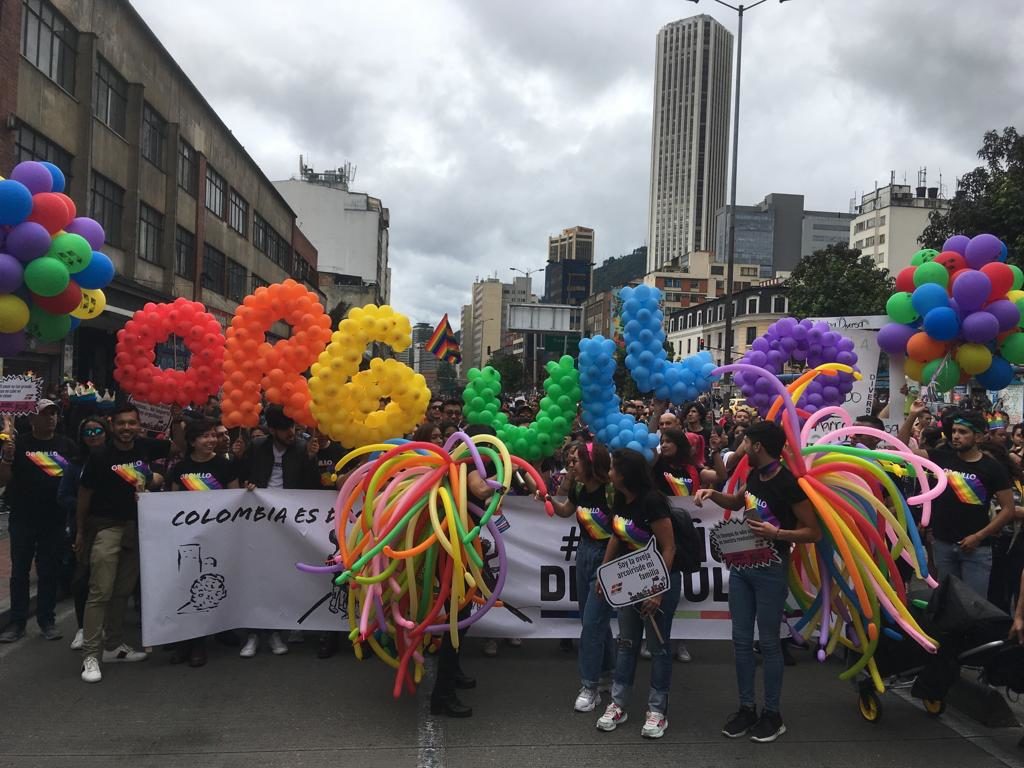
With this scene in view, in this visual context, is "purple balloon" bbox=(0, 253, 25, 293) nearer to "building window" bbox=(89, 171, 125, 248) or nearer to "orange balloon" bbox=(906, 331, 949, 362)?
"orange balloon" bbox=(906, 331, 949, 362)

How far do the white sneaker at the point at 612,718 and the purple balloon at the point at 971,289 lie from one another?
692cm

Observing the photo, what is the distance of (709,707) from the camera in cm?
520

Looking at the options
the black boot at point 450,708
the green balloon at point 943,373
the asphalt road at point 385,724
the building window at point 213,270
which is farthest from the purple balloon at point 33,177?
the building window at point 213,270

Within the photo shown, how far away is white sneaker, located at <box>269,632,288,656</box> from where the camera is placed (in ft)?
20.1

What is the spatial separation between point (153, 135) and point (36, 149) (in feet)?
26.4

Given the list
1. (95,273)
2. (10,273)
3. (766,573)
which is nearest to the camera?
(766,573)

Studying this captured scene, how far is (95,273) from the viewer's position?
8.05 m

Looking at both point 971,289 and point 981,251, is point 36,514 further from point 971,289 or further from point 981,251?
point 981,251

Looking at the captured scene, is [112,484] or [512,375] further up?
[512,375]

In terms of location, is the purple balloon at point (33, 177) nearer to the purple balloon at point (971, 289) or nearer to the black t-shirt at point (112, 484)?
the black t-shirt at point (112, 484)

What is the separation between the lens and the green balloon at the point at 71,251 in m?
7.53

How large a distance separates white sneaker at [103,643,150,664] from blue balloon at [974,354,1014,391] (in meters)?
9.31

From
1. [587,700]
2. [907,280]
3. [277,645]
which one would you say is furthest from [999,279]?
[277,645]

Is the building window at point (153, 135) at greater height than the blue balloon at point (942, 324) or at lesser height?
greater
